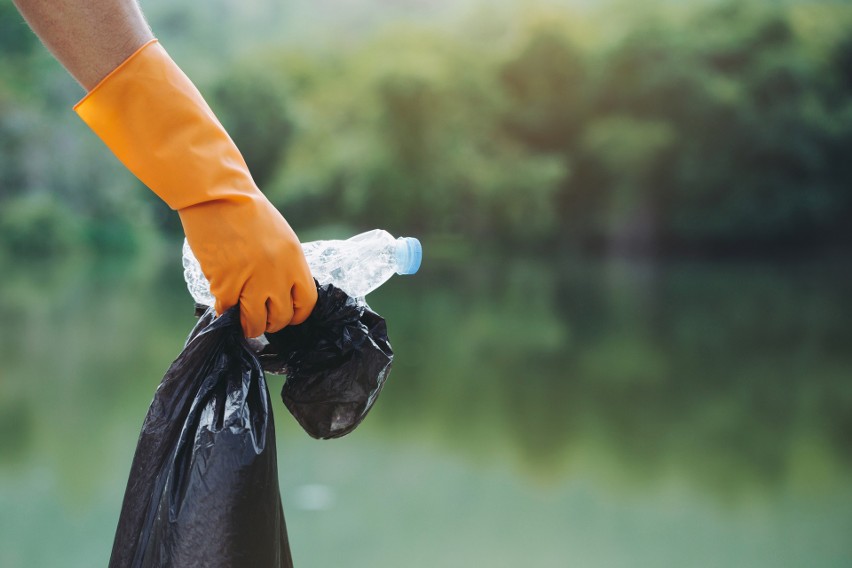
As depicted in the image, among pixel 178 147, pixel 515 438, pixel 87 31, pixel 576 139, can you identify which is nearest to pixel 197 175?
pixel 178 147

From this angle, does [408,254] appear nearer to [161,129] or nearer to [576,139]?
[161,129]

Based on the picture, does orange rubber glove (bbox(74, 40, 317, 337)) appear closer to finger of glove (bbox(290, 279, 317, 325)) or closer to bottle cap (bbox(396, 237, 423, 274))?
finger of glove (bbox(290, 279, 317, 325))

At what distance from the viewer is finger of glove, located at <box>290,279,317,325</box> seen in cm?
69

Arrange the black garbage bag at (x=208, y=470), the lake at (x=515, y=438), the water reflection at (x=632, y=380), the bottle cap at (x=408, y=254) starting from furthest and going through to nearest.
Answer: the water reflection at (x=632, y=380), the lake at (x=515, y=438), the bottle cap at (x=408, y=254), the black garbage bag at (x=208, y=470)

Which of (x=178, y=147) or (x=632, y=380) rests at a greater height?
(x=632, y=380)

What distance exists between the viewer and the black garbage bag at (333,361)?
28.3 inches

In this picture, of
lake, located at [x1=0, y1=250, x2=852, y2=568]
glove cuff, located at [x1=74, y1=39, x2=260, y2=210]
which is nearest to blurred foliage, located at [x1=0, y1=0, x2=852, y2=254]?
lake, located at [x1=0, y1=250, x2=852, y2=568]

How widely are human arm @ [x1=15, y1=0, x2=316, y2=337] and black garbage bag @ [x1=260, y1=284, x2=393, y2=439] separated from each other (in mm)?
49

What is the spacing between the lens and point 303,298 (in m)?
0.69

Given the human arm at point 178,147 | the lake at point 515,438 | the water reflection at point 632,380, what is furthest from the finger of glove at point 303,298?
the water reflection at point 632,380

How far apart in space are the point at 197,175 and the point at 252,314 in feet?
0.36

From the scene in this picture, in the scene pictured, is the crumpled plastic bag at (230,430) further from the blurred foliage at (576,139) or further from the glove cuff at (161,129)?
the blurred foliage at (576,139)

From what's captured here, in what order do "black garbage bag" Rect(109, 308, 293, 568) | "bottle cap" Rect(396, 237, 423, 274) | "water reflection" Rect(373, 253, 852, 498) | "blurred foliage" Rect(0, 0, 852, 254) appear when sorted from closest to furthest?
"black garbage bag" Rect(109, 308, 293, 568), "bottle cap" Rect(396, 237, 423, 274), "water reflection" Rect(373, 253, 852, 498), "blurred foliage" Rect(0, 0, 852, 254)

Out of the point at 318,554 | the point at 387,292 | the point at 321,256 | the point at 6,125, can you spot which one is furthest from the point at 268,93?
the point at 321,256
